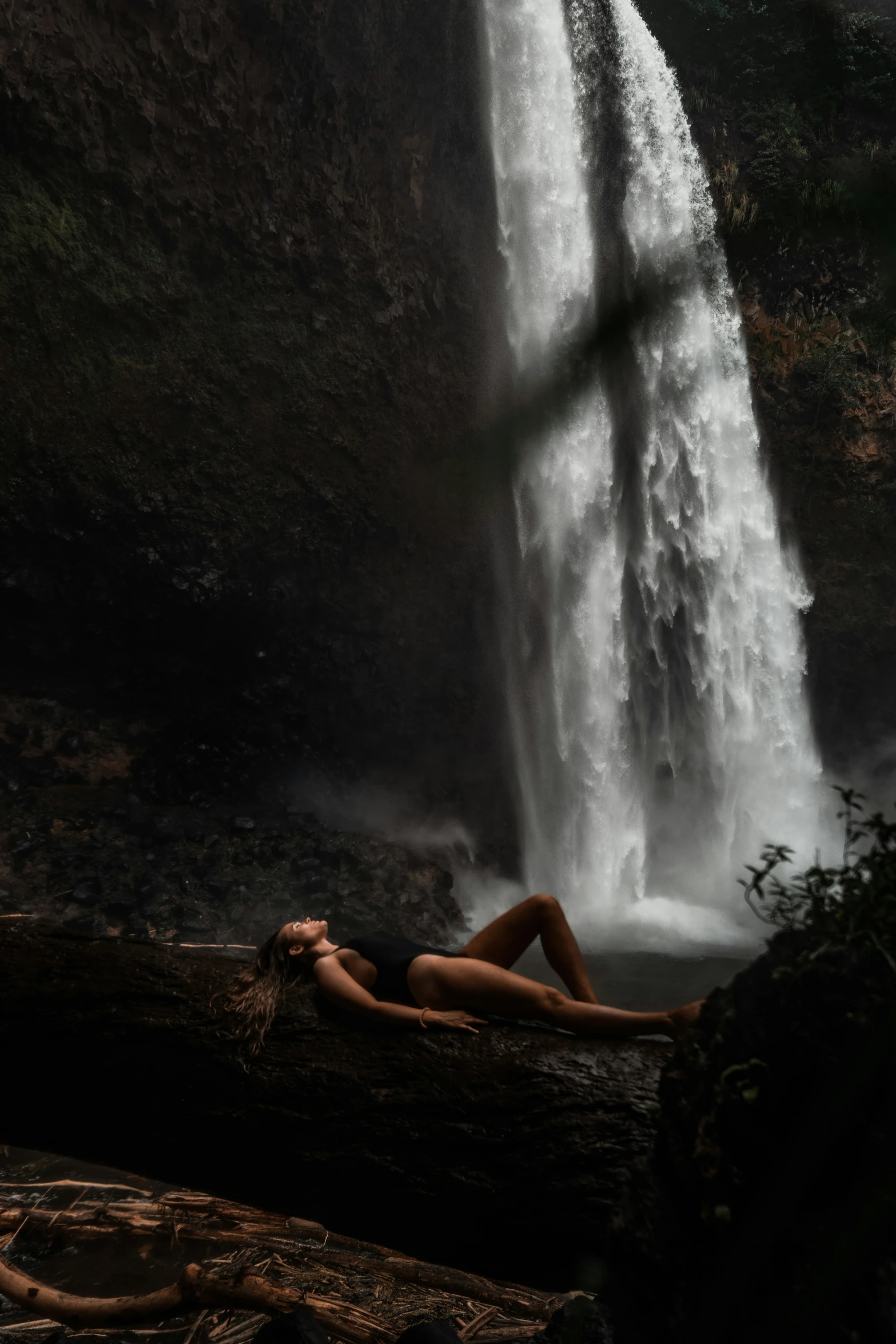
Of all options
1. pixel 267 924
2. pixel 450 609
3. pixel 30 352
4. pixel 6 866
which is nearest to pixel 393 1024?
pixel 267 924

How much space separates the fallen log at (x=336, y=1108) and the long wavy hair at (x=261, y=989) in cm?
4

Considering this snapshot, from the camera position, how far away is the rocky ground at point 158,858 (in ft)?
27.5

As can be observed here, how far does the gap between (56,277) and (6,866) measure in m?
6.61

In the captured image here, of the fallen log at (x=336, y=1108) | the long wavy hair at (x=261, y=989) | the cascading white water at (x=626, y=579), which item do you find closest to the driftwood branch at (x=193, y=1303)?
the fallen log at (x=336, y=1108)

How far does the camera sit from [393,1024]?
231 cm

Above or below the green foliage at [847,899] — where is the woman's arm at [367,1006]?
below

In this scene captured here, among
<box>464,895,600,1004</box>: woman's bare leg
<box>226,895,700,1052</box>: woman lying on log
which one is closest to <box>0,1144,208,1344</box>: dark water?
<box>226,895,700,1052</box>: woman lying on log

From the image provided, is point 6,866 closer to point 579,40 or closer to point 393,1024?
point 393,1024

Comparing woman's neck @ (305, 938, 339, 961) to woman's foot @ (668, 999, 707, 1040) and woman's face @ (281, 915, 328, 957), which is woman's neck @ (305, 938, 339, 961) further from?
woman's foot @ (668, 999, 707, 1040)

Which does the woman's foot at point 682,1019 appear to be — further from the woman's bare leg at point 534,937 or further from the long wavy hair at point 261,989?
the long wavy hair at point 261,989

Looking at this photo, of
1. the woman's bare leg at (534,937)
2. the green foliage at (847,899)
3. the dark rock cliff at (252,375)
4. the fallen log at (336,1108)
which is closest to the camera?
the green foliage at (847,899)

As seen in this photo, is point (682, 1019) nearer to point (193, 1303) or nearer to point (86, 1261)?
point (193, 1303)

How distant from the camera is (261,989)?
2498 mm

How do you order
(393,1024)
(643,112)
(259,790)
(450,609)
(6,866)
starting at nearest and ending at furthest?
1. (393,1024)
2. (6,866)
3. (259,790)
4. (450,609)
5. (643,112)
